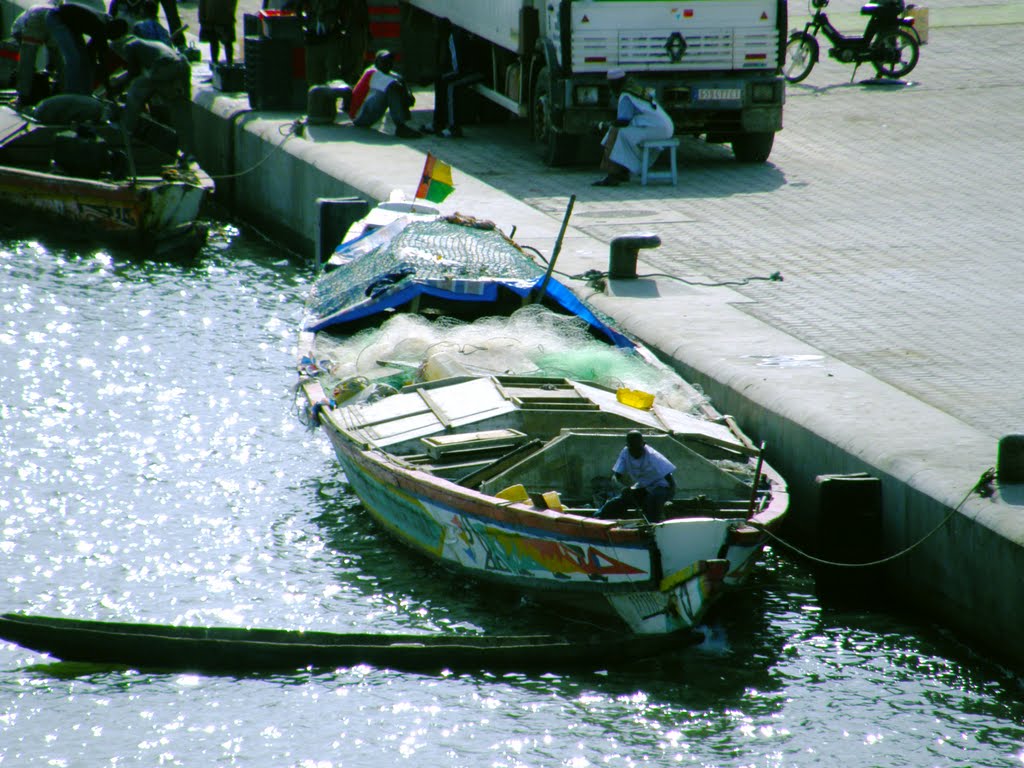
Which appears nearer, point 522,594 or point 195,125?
point 522,594

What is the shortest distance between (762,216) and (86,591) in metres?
9.61

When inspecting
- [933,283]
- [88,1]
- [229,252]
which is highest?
[88,1]

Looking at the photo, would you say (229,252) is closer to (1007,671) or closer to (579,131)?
(579,131)

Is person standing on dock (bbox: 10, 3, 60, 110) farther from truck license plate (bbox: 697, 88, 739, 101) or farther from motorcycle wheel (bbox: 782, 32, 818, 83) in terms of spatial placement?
motorcycle wheel (bbox: 782, 32, 818, 83)

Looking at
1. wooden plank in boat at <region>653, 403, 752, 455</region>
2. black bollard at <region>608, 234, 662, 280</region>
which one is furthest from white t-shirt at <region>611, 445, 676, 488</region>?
black bollard at <region>608, 234, 662, 280</region>

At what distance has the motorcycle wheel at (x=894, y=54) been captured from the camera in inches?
934

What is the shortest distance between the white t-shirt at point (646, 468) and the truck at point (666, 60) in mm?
10371

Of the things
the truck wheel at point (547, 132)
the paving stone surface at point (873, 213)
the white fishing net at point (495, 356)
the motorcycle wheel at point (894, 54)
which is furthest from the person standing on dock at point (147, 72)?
the white fishing net at point (495, 356)

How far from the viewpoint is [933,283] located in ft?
45.1

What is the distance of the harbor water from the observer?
7.98m

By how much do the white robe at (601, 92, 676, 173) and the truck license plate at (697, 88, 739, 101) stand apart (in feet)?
2.35

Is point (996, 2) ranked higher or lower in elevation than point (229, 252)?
higher

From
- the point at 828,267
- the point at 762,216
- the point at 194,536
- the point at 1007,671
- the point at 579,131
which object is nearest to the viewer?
the point at 1007,671

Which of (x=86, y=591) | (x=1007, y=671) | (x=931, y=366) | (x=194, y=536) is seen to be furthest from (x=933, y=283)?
(x=86, y=591)
